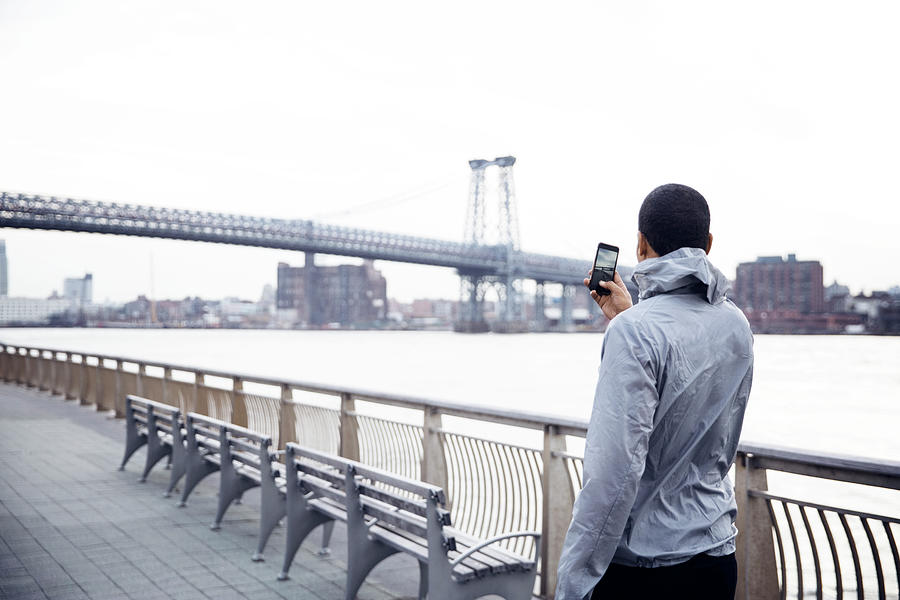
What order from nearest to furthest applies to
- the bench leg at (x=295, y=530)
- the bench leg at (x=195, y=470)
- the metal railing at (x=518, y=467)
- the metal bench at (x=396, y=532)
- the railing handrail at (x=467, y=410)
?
the metal railing at (x=518, y=467)
the metal bench at (x=396, y=532)
the railing handrail at (x=467, y=410)
the bench leg at (x=295, y=530)
the bench leg at (x=195, y=470)

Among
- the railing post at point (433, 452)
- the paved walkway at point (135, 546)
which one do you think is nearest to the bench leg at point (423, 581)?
the paved walkway at point (135, 546)

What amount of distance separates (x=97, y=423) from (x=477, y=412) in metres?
7.87

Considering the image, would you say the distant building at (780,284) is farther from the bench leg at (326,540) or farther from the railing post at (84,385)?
the bench leg at (326,540)

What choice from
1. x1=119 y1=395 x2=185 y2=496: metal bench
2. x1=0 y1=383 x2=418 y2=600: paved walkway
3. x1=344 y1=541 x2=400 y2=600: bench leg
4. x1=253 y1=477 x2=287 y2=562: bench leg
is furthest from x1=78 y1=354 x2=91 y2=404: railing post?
x1=344 y1=541 x2=400 y2=600: bench leg

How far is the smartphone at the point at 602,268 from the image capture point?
1862 mm

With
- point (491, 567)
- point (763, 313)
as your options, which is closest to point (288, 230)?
point (763, 313)

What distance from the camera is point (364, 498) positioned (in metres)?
3.63

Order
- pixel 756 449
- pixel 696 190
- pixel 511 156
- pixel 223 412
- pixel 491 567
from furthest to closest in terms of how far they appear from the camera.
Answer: pixel 511 156, pixel 223 412, pixel 491 567, pixel 756 449, pixel 696 190

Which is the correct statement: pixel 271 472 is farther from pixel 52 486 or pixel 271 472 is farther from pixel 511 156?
pixel 511 156

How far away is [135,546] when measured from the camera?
473cm

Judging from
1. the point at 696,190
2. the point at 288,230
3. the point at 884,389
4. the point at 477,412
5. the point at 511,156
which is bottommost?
the point at 884,389

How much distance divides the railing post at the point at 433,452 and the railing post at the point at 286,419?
200 cm

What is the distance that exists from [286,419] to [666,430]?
17.0 feet

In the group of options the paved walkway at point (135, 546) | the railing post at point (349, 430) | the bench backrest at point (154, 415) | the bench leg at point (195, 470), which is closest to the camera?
the paved walkway at point (135, 546)
